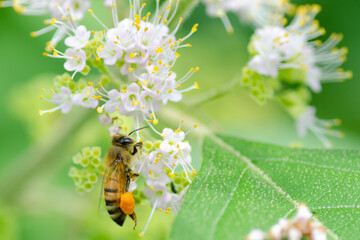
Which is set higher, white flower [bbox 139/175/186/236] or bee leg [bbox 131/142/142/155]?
bee leg [bbox 131/142/142/155]

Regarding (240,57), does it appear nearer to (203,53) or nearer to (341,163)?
(203,53)

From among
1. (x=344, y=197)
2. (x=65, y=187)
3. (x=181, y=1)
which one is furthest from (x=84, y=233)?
(x=344, y=197)

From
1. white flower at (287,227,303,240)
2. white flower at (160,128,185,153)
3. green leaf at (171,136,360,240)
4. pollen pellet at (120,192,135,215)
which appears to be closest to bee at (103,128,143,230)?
pollen pellet at (120,192,135,215)

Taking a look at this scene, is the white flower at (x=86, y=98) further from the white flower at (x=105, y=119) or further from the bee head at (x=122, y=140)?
the bee head at (x=122, y=140)

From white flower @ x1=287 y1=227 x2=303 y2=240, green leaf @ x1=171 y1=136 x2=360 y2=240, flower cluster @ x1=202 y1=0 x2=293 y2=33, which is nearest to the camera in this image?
white flower @ x1=287 y1=227 x2=303 y2=240

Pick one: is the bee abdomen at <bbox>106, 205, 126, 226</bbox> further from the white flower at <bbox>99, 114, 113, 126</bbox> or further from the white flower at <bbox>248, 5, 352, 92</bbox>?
the white flower at <bbox>248, 5, 352, 92</bbox>

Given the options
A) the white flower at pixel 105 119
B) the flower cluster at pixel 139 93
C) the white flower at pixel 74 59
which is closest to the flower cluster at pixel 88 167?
the flower cluster at pixel 139 93

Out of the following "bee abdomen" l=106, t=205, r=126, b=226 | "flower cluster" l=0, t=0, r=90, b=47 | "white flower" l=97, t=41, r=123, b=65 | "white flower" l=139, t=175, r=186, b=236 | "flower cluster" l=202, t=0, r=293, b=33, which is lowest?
"bee abdomen" l=106, t=205, r=126, b=226
